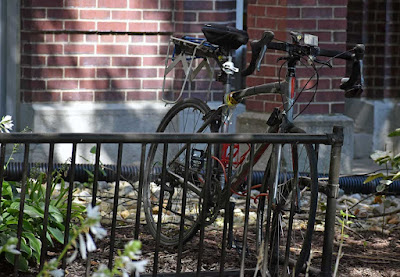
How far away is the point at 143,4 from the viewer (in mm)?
6934

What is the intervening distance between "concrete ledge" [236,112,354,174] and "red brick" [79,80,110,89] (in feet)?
4.02

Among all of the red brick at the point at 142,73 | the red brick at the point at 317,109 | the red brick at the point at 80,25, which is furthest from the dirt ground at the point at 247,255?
the red brick at the point at 80,25

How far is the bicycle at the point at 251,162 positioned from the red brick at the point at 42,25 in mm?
1962

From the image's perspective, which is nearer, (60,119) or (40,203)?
(40,203)

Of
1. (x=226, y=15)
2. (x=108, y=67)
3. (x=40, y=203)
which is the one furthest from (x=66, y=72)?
(x=40, y=203)

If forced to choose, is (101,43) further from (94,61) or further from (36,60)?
(36,60)

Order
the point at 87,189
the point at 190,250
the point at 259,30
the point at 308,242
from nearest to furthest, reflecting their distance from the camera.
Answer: the point at 308,242 → the point at 190,250 → the point at 87,189 → the point at 259,30

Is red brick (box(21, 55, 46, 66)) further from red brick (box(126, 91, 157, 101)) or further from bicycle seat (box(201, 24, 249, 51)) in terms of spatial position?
bicycle seat (box(201, 24, 249, 51))

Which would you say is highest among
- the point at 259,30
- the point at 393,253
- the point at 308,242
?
the point at 259,30

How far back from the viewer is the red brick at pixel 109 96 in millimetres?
7004

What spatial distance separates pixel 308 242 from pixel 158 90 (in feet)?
12.1

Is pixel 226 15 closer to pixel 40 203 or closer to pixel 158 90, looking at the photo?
pixel 158 90

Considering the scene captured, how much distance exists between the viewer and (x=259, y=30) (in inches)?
269

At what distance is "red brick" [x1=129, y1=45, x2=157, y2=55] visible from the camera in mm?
6996
